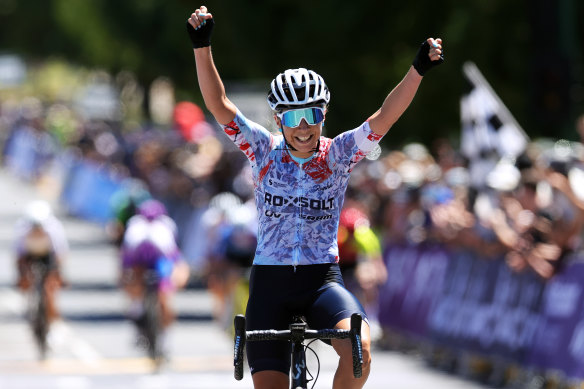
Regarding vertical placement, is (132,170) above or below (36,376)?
above

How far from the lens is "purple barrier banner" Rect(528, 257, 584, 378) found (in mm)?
13906

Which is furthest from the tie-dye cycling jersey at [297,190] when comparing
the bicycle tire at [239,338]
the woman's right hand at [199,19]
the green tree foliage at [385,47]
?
the green tree foliage at [385,47]

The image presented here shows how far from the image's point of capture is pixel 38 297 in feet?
69.6

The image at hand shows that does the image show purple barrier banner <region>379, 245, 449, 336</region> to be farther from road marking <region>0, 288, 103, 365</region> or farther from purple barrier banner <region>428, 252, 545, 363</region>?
road marking <region>0, 288, 103, 365</region>

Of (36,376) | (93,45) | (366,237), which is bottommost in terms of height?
(36,376)

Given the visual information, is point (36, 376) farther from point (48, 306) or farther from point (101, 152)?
point (101, 152)

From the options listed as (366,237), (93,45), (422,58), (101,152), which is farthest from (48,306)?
(93,45)

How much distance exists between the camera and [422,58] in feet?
25.9

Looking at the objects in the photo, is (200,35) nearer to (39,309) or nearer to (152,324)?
(152,324)

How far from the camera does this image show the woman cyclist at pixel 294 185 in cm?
784

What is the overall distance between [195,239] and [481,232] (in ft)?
46.4

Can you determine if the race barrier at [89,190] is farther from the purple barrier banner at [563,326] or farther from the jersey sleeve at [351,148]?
the jersey sleeve at [351,148]

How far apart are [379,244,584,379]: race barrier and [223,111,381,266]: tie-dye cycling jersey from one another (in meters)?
A: 6.13

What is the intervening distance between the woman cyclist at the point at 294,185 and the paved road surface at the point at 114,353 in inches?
324
